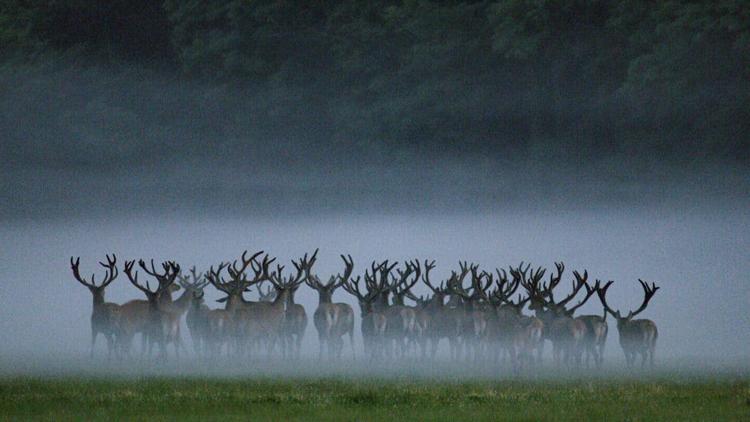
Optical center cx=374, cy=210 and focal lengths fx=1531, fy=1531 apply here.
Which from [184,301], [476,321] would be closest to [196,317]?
[184,301]

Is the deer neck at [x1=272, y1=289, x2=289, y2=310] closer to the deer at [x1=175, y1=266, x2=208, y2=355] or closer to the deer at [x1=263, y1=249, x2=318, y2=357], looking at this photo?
the deer at [x1=263, y1=249, x2=318, y2=357]

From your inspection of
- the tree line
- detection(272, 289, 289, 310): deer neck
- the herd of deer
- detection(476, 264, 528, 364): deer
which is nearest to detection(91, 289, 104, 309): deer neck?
the herd of deer

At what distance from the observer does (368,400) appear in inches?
856

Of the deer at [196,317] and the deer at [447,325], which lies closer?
the deer at [196,317]

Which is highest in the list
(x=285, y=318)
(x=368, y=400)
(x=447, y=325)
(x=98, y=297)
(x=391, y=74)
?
(x=391, y=74)

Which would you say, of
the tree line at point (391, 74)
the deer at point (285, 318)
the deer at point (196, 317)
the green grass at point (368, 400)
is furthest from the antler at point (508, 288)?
the tree line at point (391, 74)

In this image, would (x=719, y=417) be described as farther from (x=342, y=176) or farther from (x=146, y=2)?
(x=146, y=2)

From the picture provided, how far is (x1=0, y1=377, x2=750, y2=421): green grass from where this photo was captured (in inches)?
798

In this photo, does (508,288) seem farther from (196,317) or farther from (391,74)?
(391,74)

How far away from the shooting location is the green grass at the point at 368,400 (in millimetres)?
20281

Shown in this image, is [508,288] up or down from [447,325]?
up

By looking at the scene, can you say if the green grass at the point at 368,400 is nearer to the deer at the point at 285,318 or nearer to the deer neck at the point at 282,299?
the deer at the point at 285,318

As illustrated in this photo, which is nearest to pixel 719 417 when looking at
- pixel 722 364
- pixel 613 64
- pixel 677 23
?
pixel 722 364

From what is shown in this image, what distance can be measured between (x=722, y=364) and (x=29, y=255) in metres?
42.8
